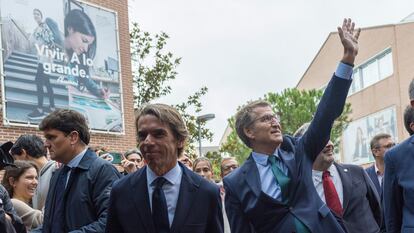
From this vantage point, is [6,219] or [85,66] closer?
[6,219]

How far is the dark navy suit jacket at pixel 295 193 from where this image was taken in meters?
3.89

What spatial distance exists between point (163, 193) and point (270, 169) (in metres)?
0.95

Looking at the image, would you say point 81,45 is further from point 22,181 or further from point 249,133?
point 249,133

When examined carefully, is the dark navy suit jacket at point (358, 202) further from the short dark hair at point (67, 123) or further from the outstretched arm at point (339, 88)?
the short dark hair at point (67, 123)

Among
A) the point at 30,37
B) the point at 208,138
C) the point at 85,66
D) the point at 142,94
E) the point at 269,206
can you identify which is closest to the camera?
the point at 269,206

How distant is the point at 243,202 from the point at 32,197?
9.21 feet

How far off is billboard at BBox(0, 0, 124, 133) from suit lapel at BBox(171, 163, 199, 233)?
9.53 m

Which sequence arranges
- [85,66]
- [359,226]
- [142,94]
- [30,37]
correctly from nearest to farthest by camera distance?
[359,226] < [30,37] < [85,66] < [142,94]

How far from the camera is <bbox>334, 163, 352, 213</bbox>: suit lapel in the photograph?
5.45m

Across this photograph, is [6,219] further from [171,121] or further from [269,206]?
[269,206]

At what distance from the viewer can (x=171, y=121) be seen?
361 cm

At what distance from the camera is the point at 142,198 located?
356 cm

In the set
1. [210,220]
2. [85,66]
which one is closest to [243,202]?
[210,220]

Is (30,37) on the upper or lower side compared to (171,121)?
upper
